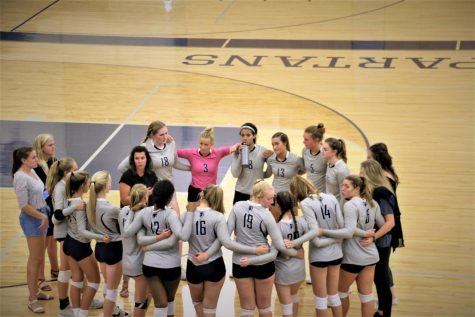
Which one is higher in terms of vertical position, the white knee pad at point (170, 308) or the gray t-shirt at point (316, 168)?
the gray t-shirt at point (316, 168)

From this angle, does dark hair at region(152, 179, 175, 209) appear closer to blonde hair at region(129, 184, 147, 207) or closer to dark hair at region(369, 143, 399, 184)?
blonde hair at region(129, 184, 147, 207)

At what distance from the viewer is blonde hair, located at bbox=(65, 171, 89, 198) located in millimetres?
8750

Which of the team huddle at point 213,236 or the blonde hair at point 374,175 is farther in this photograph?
the blonde hair at point 374,175

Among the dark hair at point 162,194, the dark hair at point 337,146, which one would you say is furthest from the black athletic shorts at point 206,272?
the dark hair at point 337,146

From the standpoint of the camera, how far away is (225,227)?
26.3ft

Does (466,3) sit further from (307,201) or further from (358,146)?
(307,201)

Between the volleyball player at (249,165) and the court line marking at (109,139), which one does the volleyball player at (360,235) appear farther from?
the court line marking at (109,139)

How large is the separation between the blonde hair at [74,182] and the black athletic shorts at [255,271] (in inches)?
73.1

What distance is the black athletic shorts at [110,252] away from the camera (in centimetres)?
868

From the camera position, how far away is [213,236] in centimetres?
814

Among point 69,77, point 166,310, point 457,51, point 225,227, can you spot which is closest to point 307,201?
point 225,227

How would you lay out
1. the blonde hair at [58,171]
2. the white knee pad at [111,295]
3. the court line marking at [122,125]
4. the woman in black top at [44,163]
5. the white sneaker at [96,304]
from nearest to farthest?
the white knee pad at [111,295], the blonde hair at [58,171], the white sneaker at [96,304], the woman in black top at [44,163], the court line marking at [122,125]

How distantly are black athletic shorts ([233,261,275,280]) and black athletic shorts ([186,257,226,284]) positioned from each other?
0.16 metres

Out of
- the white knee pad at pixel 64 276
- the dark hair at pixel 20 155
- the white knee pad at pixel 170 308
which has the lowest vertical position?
the white knee pad at pixel 170 308
